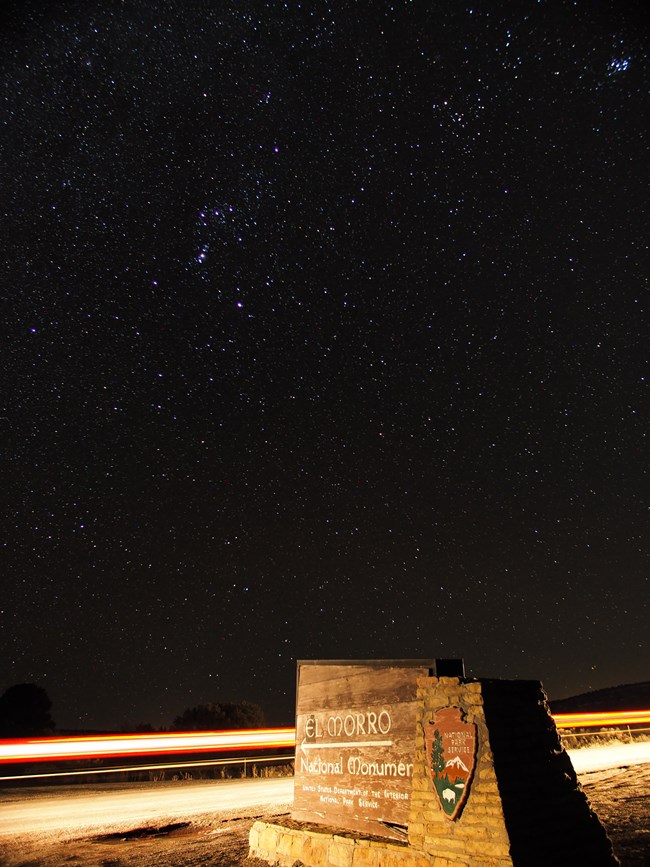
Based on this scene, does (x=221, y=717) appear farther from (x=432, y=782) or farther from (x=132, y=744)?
(x=432, y=782)

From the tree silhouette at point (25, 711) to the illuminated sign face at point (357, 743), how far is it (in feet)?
153

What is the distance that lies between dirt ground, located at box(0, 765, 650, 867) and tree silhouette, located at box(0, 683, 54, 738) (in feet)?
143

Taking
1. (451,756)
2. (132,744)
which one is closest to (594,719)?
(132,744)

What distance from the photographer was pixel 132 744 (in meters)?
14.3

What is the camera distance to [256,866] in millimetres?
6648

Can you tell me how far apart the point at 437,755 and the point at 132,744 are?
36.6ft

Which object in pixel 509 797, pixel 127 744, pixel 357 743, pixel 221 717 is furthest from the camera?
pixel 221 717

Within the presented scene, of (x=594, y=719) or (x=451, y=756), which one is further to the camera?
(x=594, y=719)

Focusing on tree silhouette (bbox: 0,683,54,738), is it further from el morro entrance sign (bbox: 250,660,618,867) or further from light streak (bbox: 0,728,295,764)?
el morro entrance sign (bbox: 250,660,618,867)

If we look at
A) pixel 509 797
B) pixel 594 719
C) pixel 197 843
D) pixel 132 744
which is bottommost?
pixel 197 843

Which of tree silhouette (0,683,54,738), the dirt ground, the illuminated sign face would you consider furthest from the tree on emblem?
tree silhouette (0,683,54,738)

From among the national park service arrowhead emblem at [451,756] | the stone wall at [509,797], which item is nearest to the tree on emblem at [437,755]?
the national park service arrowhead emblem at [451,756]

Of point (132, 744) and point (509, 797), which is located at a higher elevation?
point (132, 744)

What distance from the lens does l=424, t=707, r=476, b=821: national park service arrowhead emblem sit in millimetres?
5305
